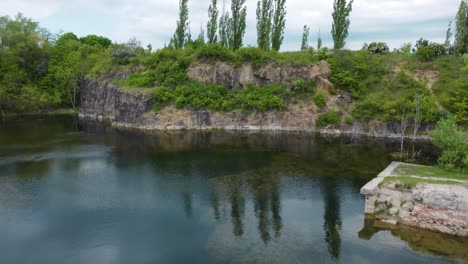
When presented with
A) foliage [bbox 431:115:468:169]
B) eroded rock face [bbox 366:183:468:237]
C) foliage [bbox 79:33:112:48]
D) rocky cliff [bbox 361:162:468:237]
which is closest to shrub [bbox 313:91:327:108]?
foliage [bbox 431:115:468:169]

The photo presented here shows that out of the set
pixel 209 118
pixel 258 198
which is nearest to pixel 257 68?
pixel 209 118

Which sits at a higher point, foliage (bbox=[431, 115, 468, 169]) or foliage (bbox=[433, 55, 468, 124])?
foliage (bbox=[433, 55, 468, 124])

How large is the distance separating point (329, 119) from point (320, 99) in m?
4.30

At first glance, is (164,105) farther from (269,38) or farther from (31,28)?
(31,28)

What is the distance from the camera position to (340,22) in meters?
76.6

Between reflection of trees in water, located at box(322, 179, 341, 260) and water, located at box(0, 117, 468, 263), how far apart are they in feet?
0.30

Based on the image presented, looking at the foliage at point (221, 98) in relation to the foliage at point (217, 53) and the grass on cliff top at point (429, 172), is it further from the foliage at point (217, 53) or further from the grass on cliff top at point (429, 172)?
the grass on cliff top at point (429, 172)

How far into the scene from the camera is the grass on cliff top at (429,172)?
3090cm

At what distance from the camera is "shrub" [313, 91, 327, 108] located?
6894 centimetres

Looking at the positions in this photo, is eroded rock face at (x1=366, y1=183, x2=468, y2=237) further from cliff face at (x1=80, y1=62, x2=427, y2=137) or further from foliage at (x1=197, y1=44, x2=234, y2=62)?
foliage at (x1=197, y1=44, x2=234, y2=62)

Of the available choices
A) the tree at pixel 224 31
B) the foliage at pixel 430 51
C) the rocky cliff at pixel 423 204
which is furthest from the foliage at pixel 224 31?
the rocky cliff at pixel 423 204

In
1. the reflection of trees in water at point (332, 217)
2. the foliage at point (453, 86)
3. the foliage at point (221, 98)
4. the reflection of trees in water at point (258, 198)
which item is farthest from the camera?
the foliage at point (221, 98)

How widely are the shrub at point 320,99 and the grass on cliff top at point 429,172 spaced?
34.3 metres

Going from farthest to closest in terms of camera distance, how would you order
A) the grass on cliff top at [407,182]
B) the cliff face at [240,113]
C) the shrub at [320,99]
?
1. the cliff face at [240,113]
2. the shrub at [320,99]
3. the grass on cliff top at [407,182]
